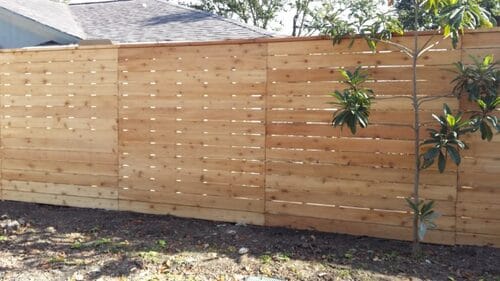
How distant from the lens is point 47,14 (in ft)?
33.1

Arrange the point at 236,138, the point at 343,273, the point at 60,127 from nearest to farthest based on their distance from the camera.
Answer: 1. the point at 343,273
2. the point at 236,138
3. the point at 60,127

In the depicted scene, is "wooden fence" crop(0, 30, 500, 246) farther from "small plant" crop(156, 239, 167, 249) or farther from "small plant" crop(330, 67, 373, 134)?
"small plant" crop(156, 239, 167, 249)

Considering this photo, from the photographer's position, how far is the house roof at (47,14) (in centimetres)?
910

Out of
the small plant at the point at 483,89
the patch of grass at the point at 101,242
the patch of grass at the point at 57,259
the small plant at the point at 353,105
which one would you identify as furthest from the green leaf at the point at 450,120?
the patch of grass at the point at 57,259

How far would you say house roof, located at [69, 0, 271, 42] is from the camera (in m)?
9.14

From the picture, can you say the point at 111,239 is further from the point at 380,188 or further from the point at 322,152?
the point at 380,188

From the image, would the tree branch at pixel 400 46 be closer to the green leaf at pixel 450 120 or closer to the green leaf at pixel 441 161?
the green leaf at pixel 450 120

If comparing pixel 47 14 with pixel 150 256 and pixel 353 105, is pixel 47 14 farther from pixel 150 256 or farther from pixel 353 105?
pixel 353 105

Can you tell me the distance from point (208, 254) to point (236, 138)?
51.9 inches

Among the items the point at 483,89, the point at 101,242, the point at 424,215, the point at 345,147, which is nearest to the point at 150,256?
the point at 101,242

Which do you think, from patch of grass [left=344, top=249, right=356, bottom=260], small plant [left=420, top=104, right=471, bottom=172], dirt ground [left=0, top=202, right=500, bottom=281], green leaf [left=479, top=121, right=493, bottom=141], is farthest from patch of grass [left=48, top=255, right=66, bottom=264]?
green leaf [left=479, top=121, right=493, bottom=141]

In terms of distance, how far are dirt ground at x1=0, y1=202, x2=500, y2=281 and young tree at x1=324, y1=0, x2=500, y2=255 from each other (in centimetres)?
37

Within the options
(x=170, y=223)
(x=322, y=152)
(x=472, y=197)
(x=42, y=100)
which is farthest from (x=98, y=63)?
(x=472, y=197)

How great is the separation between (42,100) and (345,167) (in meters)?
3.84
